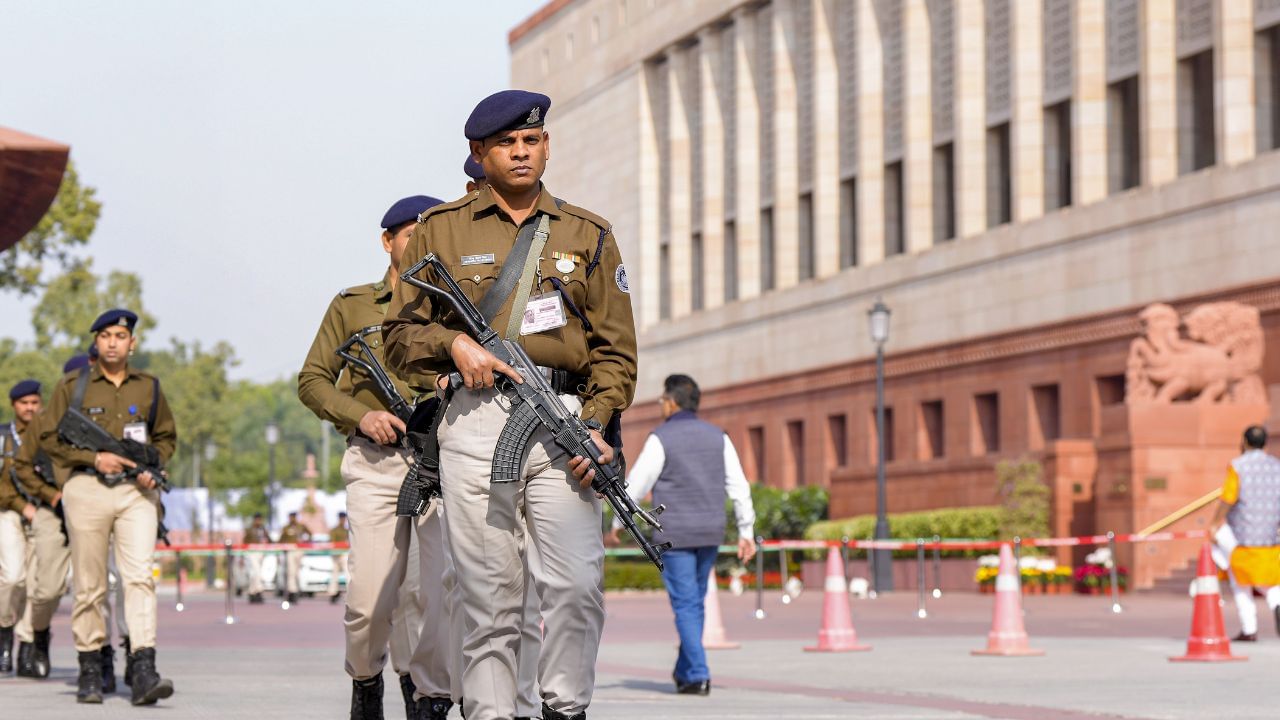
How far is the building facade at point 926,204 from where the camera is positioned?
40.2m

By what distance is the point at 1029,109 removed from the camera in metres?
45.8

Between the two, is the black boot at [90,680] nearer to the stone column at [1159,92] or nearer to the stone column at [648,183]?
the stone column at [1159,92]

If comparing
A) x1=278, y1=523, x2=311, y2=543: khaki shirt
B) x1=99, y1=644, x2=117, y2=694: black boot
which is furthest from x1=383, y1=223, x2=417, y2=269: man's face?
x1=278, y1=523, x2=311, y2=543: khaki shirt

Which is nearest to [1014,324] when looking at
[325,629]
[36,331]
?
[325,629]

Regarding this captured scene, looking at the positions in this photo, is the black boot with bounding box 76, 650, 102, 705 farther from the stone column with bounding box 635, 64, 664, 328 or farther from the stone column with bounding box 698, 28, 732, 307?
the stone column with bounding box 635, 64, 664, 328

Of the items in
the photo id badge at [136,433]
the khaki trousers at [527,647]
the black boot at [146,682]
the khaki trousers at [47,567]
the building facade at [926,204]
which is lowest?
the black boot at [146,682]

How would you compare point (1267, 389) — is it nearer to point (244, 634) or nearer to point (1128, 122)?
point (1128, 122)

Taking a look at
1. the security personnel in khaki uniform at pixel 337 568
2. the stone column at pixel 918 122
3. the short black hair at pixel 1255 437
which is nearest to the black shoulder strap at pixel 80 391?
the short black hair at pixel 1255 437

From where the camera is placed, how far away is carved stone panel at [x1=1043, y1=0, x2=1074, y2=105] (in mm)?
44344

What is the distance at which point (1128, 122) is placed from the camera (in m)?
43.8

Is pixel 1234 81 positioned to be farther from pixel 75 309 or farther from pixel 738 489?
pixel 75 309

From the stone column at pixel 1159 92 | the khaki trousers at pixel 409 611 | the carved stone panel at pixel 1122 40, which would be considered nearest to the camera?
the khaki trousers at pixel 409 611

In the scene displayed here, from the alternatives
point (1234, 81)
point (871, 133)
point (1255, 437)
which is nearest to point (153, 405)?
point (1255, 437)

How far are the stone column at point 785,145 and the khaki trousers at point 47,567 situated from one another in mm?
42788
